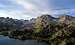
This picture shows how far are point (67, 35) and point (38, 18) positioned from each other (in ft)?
242

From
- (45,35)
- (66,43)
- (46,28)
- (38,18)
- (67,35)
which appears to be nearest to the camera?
(66,43)

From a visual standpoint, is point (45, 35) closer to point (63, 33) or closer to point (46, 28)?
point (46, 28)

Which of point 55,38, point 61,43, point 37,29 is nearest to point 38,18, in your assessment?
point 37,29

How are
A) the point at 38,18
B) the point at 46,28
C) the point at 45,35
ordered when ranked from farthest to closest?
1. the point at 38,18
2. the point at 46,28
3. the point at 45,35

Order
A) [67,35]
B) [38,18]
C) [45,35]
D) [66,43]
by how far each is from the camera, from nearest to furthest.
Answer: [66,43] → [67,35] → [45,35] → [38,18]

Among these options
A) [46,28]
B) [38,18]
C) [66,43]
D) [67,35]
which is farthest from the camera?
[38,18]

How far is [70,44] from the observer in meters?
68.0

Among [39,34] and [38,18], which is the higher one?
[38,18]

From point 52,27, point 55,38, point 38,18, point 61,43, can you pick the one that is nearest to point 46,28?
point 52,27

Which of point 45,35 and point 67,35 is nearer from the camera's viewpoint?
point 67,35

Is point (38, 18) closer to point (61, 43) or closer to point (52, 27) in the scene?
point (52, 27)

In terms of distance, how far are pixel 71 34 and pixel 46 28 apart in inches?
2234

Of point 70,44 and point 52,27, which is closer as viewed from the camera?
point 70,44

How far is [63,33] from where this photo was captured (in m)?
78.3
